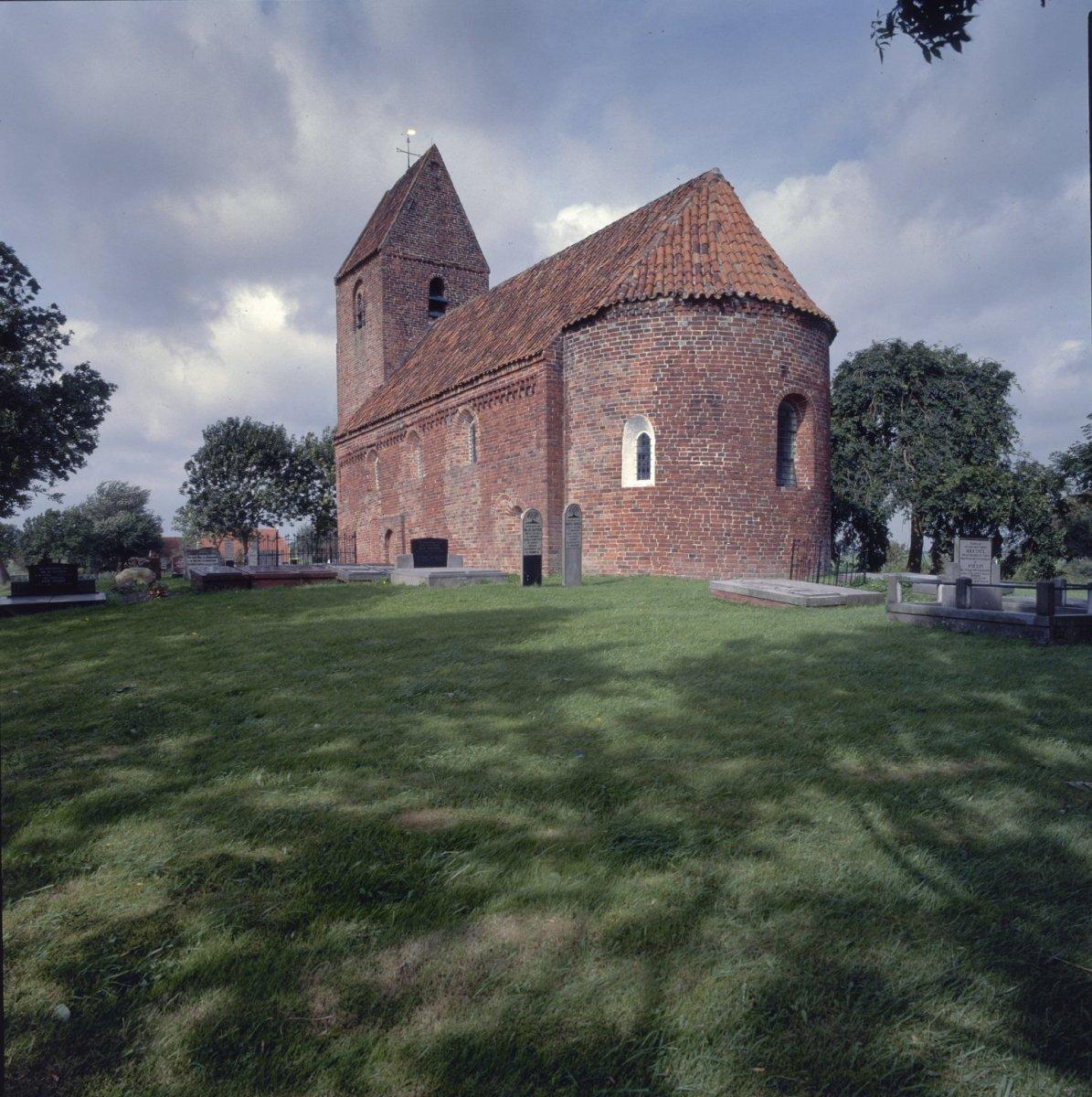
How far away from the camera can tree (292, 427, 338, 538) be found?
47000 mm

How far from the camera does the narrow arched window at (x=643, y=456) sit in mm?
17984

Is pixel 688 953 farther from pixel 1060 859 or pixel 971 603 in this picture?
pixel 971 603

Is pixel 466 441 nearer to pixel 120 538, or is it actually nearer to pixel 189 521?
pixel 189 521

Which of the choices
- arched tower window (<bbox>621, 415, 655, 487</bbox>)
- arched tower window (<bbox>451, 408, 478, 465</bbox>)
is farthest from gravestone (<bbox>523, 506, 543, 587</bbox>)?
arched tower window (<bbox>451, 408, 478, 465</bbox>)

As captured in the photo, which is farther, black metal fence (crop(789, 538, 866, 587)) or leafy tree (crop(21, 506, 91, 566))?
leafy tree (crop(21, 506, 91, 566))

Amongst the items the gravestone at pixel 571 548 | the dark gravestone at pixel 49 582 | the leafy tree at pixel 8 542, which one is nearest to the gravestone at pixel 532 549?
the gravestone at pixel 571 548

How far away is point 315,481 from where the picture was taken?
47.7 meters

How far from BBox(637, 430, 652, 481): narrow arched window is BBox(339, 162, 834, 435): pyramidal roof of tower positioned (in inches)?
127

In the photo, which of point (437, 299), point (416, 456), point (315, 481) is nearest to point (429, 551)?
point (416, 456)

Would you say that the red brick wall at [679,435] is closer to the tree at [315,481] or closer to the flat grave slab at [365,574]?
the flat grave slab at [365,574]

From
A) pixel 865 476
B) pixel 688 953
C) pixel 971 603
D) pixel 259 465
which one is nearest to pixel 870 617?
pixel 971 603

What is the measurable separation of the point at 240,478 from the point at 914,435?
123 feet

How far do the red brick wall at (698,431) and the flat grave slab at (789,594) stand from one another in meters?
3.78

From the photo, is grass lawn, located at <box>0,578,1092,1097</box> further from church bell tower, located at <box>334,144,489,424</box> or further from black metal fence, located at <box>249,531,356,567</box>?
church bell tower, located at <box>334,144,489,424</box>
